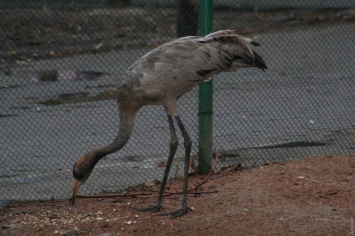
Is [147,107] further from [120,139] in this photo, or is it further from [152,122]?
[120,139]

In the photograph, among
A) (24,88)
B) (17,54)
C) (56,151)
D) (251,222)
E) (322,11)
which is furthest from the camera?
(322,11)

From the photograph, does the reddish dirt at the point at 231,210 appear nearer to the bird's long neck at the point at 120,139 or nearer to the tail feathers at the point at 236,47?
the bird's long neck at the point at 120,139

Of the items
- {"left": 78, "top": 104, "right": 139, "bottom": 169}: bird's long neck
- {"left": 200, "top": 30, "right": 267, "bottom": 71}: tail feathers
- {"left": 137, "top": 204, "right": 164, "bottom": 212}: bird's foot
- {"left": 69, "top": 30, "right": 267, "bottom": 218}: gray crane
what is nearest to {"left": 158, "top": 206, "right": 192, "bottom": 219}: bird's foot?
{"left": 69, "top": 30, "right": 267, "bottom": 218}: gray crane

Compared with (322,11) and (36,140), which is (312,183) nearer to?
(36,140)

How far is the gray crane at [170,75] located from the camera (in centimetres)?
631

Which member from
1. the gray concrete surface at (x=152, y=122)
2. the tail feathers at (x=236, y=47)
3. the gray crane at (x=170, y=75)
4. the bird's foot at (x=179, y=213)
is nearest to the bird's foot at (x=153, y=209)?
the gray crane at (x=170, y=75)

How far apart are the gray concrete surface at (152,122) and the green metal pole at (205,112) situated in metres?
0.33

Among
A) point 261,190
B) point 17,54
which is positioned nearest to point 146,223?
point 261,190

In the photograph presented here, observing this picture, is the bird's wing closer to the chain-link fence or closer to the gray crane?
the gray crane

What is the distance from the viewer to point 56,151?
27.8 ft

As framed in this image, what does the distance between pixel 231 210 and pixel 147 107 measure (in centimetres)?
443

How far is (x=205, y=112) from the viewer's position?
7.54 m

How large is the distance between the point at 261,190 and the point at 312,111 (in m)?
3.63

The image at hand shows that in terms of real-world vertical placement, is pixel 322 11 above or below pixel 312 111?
above
